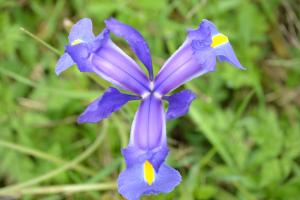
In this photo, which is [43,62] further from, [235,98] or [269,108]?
[269,108]

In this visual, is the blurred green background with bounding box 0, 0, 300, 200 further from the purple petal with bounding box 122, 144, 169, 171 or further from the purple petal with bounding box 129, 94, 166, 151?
the purple petal with bounding box 122, 144, 169, 171

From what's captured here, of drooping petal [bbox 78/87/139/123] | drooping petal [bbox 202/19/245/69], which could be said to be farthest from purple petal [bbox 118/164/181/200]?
drooping petal [bbox 202/19/245/69]

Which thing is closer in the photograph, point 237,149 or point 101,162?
point 237,149

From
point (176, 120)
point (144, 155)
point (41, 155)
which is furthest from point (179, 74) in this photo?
point (176, 120)

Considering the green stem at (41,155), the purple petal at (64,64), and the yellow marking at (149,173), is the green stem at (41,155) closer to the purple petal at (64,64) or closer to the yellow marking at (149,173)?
the purple petal at (64,64)

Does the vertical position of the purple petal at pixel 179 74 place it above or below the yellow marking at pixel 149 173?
above

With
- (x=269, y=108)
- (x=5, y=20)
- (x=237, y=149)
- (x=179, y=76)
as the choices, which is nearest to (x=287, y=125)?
(x=269, y=108)

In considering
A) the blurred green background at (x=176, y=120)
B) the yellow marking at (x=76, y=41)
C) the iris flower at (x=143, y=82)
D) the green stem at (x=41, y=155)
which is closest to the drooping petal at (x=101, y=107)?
the iris flower at (x=143, y=82)

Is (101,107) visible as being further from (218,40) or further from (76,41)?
(218,40)
